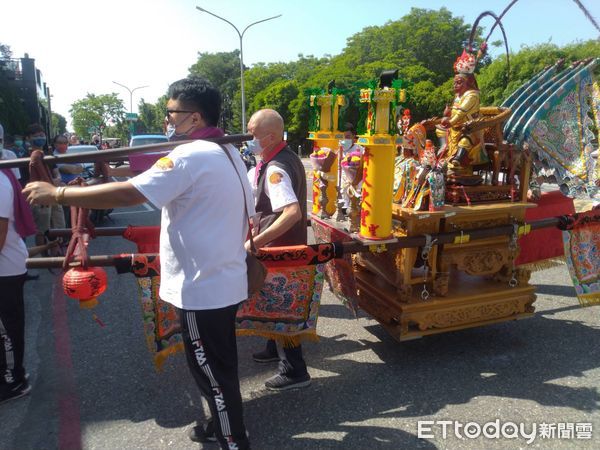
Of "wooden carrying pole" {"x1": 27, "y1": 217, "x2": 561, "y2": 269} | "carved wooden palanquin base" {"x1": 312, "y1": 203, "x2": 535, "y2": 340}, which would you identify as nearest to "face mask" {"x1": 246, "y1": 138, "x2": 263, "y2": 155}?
"wooden carrying pole" {"x1": 27, "y1": 217, "x2": 561, "y2": 269}

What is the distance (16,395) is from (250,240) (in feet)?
6.24

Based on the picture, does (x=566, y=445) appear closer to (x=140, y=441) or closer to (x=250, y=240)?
(x=250, y=240)

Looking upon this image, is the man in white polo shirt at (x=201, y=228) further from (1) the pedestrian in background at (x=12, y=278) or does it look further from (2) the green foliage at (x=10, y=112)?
(2) the green foliage at (x=10, y=112)

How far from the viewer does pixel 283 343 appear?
9.20 ft

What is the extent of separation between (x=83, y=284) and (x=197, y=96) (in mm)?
1020

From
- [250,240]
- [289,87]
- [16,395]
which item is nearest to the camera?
[250,240]

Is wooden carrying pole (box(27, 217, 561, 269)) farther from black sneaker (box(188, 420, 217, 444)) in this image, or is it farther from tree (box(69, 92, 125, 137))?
tree (box(69, 92, 125, 137))

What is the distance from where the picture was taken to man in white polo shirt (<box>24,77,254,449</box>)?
162 cm

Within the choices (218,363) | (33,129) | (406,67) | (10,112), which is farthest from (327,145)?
(406,67)

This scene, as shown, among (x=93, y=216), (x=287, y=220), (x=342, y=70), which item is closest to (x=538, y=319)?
(x=287, y=220)

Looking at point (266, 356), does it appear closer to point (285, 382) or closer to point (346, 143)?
point (285, 382)

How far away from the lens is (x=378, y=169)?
273 cm

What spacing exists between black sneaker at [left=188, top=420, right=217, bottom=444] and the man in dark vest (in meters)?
0.56

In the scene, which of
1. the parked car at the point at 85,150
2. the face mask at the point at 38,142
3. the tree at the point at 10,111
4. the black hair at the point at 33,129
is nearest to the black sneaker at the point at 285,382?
the parked car at the point at 85,150
